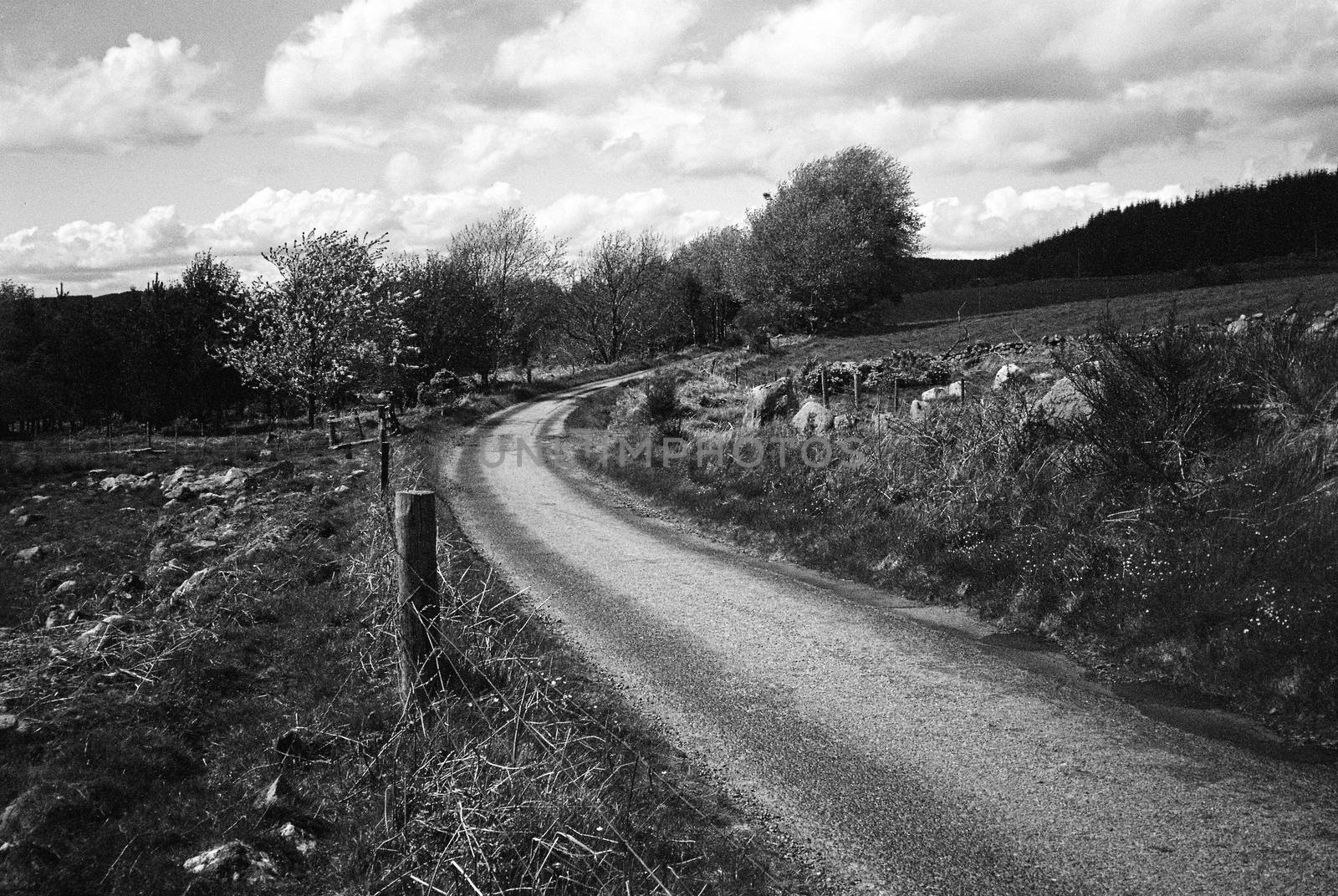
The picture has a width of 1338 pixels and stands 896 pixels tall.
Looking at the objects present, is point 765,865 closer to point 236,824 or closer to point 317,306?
point 236,824

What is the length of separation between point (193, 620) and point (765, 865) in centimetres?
746

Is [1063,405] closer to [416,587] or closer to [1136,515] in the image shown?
[1136,515]

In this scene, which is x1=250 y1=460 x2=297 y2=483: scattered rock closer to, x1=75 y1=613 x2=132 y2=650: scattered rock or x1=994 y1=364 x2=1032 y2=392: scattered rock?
x1=75 y1=613 x2=132 y2=650: scattered rock

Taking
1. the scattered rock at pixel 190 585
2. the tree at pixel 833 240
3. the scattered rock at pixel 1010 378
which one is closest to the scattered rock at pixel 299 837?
the scattered rock at pixel 190 585

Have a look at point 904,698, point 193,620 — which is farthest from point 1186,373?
point 193,620

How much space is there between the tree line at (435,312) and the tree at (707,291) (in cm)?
25

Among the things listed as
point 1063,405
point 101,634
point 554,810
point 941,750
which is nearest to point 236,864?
point 554,810

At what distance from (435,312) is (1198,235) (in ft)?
401

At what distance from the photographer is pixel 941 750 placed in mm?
6758

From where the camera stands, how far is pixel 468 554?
13.1m

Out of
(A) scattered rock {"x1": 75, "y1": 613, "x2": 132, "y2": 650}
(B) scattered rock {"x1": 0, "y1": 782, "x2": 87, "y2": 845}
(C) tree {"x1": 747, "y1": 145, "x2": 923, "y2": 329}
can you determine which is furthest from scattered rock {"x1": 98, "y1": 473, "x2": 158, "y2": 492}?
(C) tree {"x1": 747, "y1": 145, "x2": 923, "y2": 329}

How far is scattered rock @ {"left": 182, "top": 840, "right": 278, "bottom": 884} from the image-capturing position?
5.02 m

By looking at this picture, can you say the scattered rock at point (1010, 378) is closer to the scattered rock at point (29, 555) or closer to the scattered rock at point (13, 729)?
the scattered rock at point (13, 729)

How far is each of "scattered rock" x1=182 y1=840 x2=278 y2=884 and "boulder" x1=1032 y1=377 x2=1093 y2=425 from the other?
11.6m
